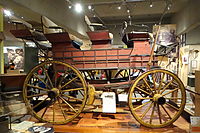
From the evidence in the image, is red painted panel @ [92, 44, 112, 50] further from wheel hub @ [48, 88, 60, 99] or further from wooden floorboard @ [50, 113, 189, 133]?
wooden floorboard @ [50, 113, 189, 133]

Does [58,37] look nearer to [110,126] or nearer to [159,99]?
[110,126]

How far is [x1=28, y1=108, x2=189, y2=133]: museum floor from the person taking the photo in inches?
84.8

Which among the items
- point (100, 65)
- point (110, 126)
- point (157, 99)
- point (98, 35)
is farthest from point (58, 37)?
point (157, 99)

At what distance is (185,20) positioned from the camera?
6.27m

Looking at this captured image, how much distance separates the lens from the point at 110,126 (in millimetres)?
2295

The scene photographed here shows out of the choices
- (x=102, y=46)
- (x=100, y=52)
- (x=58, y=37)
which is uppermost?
(x=58, y=37)

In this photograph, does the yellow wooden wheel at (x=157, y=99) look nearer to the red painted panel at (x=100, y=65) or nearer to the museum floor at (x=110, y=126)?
the museum floor at (x=110, y=126)

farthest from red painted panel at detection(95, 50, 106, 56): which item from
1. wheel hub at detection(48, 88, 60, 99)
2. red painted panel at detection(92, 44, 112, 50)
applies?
wheel hub at detection(48, 88, 60, 99)

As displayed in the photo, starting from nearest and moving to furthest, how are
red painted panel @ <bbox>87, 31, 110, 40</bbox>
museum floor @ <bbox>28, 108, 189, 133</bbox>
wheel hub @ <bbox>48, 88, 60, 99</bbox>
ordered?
museum floor @ <bbox>28, 108, 189, 133</bbox>, wheel hub @ <bbox>48, 88, 60, 99</bbox>, red painted panel @ <bbox>87, 31, 110, 40</bbox>

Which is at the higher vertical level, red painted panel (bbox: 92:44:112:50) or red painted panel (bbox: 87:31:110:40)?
red painted panel (bbox: 87:31:110:40)

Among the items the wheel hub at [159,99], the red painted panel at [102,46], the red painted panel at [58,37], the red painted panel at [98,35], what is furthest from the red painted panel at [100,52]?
the wheel hub at [159,99]

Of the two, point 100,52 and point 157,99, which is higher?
point 100,52

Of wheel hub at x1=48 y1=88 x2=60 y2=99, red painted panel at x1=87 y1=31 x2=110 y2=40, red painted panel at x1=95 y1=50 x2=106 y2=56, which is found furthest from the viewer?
red painted panel at x1=95 y1=50 x2=106 y2=56

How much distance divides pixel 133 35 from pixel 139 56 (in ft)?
1.13
